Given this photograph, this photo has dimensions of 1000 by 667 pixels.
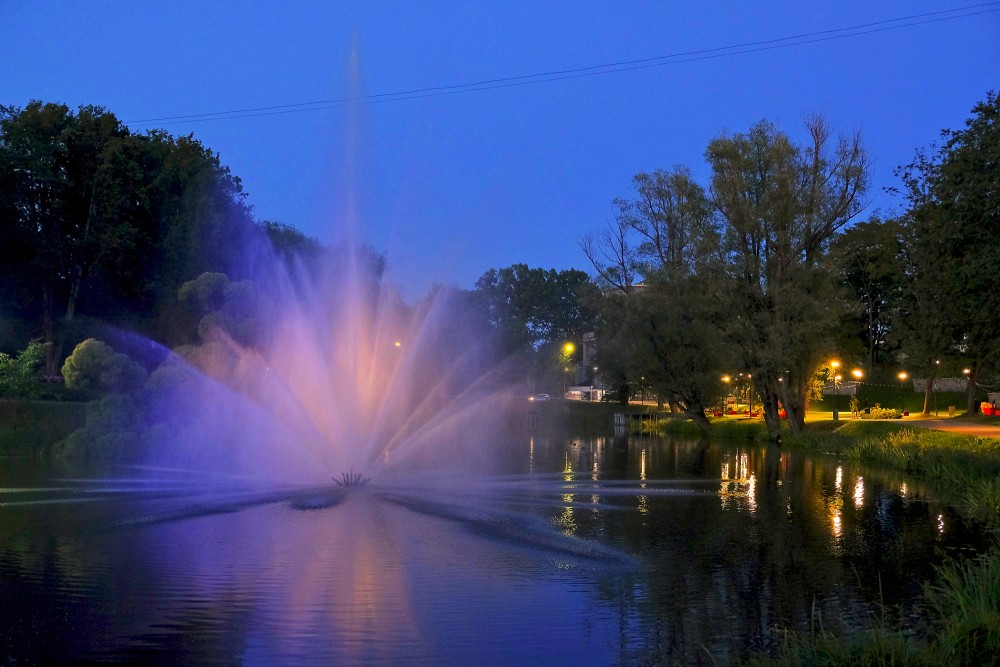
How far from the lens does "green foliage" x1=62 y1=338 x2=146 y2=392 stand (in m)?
33.1

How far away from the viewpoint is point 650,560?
1466 cm

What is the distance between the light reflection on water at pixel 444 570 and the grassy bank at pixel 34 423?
1311 centimetres

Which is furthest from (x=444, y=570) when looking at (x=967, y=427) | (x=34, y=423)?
(x=967, y=427)

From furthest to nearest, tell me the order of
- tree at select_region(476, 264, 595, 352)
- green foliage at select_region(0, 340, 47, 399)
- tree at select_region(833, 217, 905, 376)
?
tree at select_region(476, 264, 595, 352), tree at select_region(833, 217, 905, 376), green foliage at select_region(0, 340, 47, 399)

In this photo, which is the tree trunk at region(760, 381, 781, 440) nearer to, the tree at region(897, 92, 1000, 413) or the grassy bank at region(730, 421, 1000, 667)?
the grassy bank at region(730, 421, 1000, 667)

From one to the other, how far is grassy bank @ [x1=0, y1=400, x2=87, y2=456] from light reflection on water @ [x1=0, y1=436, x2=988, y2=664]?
13.1 meters

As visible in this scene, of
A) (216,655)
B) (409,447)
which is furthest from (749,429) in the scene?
(216,655)

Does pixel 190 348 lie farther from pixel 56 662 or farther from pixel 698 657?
pixel 698 657

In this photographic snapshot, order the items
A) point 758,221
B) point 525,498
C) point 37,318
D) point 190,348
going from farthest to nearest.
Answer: point 37,318
point 758,221
point 190,348
point 525,498

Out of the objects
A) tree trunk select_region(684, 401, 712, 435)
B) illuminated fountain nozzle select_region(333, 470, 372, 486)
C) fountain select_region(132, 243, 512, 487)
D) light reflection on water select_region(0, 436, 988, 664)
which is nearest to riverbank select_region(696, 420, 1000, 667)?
light reflection on water select_region(0, 436, 988, 664)

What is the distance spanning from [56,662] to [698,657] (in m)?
6.93

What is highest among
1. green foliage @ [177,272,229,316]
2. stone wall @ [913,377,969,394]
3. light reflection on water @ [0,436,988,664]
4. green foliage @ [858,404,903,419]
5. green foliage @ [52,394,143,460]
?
green foliage @ [177,272,229,316]

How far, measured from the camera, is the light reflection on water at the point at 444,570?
1010 centimetres

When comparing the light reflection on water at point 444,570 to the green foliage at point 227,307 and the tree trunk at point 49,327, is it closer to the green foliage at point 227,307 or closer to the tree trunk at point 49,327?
the green foliage at point 227,307
